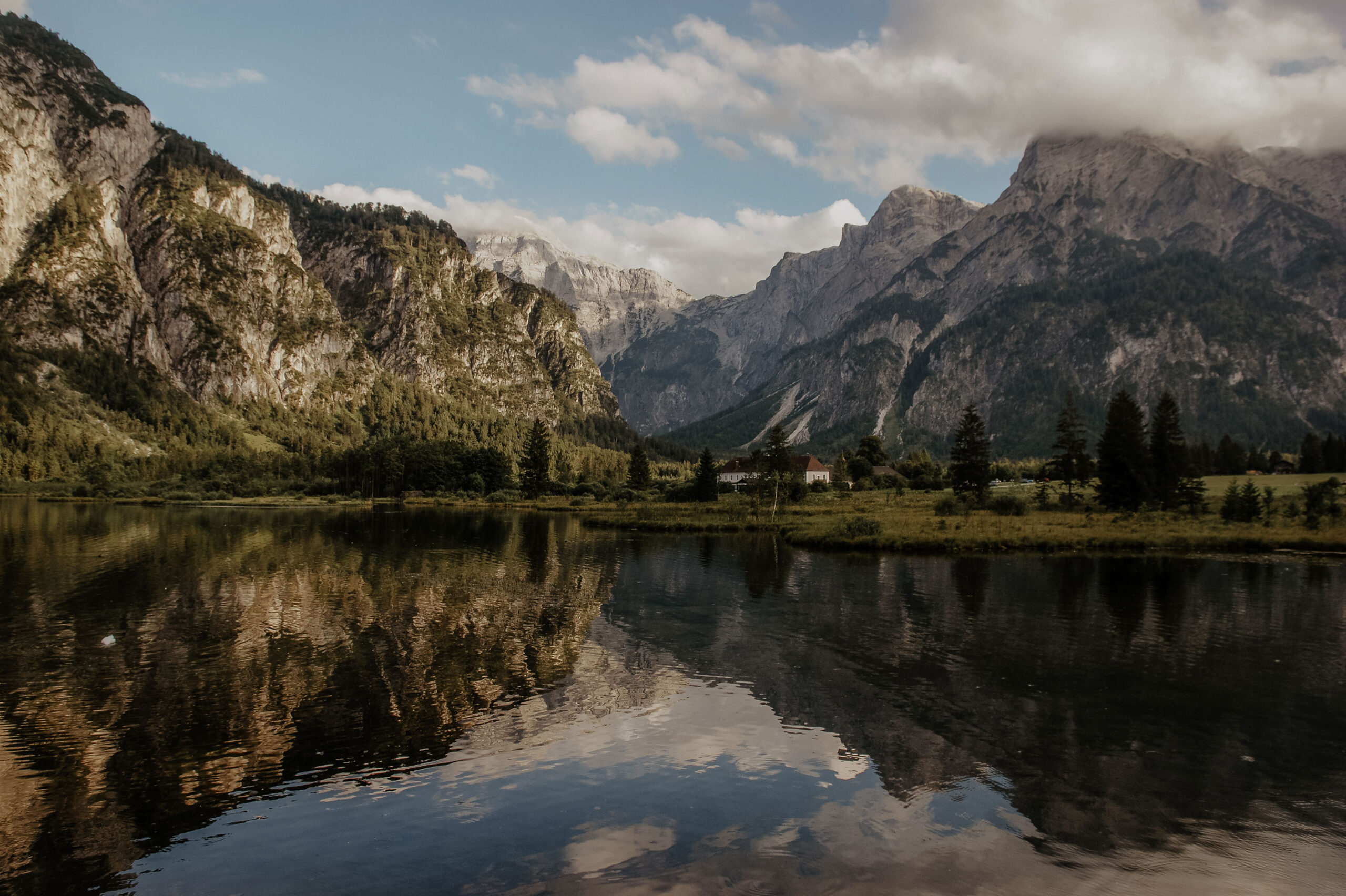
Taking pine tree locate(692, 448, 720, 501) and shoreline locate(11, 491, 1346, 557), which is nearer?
shoreline locate(11, 491, 1346, 557)

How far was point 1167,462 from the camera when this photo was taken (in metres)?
87.1

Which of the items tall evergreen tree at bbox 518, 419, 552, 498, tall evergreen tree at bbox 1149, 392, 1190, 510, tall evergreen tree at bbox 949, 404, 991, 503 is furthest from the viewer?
tall evergreen tree at bbox 518, 419, 552, 498

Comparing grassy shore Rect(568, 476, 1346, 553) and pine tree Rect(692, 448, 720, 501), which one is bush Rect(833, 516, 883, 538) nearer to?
grassy shore Rect(568, 476, 1346, 553)

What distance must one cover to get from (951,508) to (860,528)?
70.5 ft

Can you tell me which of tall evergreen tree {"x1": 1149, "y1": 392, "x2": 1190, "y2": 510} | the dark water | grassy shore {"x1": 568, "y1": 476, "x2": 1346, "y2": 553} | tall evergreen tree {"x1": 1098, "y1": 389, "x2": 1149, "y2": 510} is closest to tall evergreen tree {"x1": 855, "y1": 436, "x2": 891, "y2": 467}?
grassy shore {"x1": 568, "y1": 476, "x2": 1346, "y2": 553}

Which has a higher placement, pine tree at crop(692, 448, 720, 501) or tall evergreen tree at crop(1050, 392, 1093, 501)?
tall evergreen tree at crop(1050, 392, 1093, 501)

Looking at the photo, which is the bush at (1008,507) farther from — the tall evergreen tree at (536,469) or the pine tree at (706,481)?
the tall evergreen tree at (536,469)

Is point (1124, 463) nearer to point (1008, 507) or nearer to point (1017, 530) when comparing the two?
point (1008, 507)

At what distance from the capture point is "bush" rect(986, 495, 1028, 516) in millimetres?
86125

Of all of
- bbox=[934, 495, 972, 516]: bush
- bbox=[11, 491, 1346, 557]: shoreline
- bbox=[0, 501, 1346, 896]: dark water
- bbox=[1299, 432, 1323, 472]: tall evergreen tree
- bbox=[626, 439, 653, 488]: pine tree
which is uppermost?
bbox=[1299, 432, 1323, 472]: tall evergreen tree

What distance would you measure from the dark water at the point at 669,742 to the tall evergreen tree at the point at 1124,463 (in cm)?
4537

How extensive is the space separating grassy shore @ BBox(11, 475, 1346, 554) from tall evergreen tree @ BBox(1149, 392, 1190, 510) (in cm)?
491

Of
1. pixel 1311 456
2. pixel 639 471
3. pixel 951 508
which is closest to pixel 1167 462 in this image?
pixel 951 508

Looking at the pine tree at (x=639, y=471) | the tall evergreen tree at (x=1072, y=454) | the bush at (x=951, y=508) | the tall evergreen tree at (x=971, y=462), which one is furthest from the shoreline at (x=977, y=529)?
the pine tree at (x=639, y=471)
